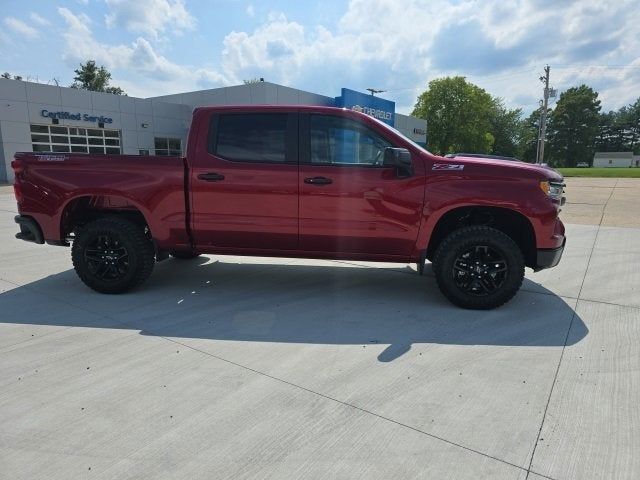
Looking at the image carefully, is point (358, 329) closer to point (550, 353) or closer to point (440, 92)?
point (550, 353)

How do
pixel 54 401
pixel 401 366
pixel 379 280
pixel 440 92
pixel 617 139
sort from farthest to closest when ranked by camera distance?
pixel 617 139 → pixel 440 92 → pixel 379 280 → pixel 401 366 → pixel 54 401

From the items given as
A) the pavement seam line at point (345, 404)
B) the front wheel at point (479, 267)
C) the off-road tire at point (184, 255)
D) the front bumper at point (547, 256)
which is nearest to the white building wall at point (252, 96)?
the off-road tire at point (184, 255)

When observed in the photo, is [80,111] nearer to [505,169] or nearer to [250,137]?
[250,137]

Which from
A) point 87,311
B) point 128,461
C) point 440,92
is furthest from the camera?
point 440,92

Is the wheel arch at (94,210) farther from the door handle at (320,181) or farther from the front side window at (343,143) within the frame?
the front side window at (343,143)

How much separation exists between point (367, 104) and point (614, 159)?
108228mm

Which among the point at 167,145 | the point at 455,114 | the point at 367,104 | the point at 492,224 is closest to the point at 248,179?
the point at 492,224

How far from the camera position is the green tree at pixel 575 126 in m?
98.5

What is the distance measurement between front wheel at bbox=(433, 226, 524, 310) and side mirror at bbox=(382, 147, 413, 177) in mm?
834

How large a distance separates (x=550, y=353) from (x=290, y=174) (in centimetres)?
281

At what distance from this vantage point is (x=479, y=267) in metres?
4.58

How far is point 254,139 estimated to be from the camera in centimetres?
477

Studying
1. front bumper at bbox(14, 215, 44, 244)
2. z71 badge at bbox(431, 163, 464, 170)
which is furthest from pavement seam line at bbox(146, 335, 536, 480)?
z71 badge at bbox(431, 163, 464, 170)

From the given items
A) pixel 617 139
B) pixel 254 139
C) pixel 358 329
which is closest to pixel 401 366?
pixel 358 329
